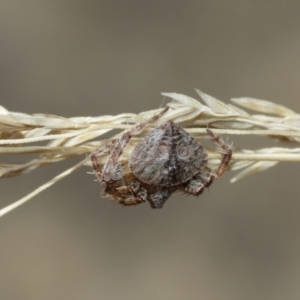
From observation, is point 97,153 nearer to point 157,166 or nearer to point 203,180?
point 157,166

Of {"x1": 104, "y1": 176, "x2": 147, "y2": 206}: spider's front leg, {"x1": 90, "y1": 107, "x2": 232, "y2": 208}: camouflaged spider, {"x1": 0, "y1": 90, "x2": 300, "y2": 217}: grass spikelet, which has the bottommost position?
{"x1": 104, "y1": 176, "x2": 147, "y2": 206}: spider's front leg

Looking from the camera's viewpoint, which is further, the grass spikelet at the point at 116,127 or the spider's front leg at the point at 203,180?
the spider's front leg at the point at 203,180

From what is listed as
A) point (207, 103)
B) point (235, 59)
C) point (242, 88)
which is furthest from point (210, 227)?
point (207, 103)

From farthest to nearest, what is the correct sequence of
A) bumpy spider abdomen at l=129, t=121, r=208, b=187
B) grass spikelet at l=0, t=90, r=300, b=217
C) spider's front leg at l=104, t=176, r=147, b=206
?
spider's front leg at l=104, t=176, r=147, b=206
bumpy spider abdomen at l=129, t=121, r=208, b=187
grass spikelet at l=0, t=90, r=300, b=217

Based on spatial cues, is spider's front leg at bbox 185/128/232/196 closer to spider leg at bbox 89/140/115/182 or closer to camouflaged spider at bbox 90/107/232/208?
camouflaged spider at bbox 90/107/232/208

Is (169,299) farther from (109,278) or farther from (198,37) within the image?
(198,37)

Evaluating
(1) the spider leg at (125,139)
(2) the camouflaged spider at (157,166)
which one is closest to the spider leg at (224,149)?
(2) the camouflaged spider at (157,166)

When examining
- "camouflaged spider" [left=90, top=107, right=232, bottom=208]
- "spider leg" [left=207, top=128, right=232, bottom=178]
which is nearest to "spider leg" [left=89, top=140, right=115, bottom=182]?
"camouflaged spider" [left=90, top=107, right=232, bottom=208]

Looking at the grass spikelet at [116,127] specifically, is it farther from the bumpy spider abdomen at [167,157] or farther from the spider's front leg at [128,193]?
the spider's front leg at [128,193]
